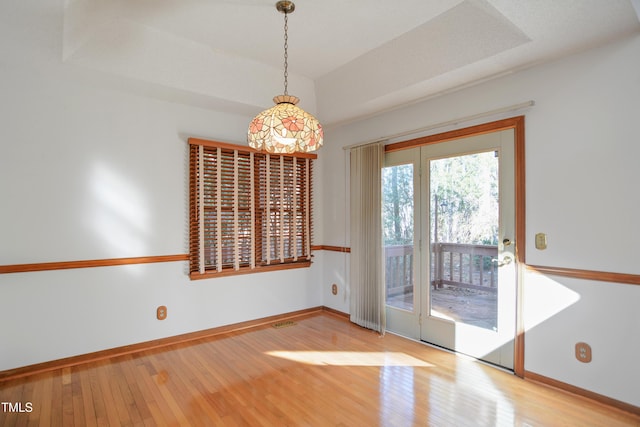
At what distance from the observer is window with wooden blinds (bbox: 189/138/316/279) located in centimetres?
360

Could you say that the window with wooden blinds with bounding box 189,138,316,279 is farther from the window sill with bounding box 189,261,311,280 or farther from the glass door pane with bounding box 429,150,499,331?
the glass door pane with bounding box 429,150,499,331

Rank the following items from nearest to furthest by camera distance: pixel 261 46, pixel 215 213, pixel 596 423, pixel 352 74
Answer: pixel 596 423 < pixel 261 46 < pixel 352 74 < pixel 215 213

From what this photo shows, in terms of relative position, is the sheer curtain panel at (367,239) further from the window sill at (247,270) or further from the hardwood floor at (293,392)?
the window sill at (247,270)

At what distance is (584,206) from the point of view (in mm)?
2412

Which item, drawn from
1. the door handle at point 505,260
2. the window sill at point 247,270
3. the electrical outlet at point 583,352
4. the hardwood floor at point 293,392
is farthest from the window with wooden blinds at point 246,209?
the electrical outlet at point 583,352

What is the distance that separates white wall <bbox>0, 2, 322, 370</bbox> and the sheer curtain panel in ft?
5.28

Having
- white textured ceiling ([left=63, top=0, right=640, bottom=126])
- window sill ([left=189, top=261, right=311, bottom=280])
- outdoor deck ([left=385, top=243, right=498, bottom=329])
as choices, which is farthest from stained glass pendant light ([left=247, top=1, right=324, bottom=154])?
window sill ([left=189, top=261, right=311, bottom=280])

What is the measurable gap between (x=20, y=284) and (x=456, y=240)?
3.88 m

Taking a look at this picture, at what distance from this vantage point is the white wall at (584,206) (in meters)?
2.23

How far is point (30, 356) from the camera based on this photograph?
279 centimetres

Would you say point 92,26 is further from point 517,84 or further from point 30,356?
point 517,84

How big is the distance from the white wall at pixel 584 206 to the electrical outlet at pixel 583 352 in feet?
0.10

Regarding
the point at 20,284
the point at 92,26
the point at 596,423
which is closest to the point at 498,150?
the point at 596,423

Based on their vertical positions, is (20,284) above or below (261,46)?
below
